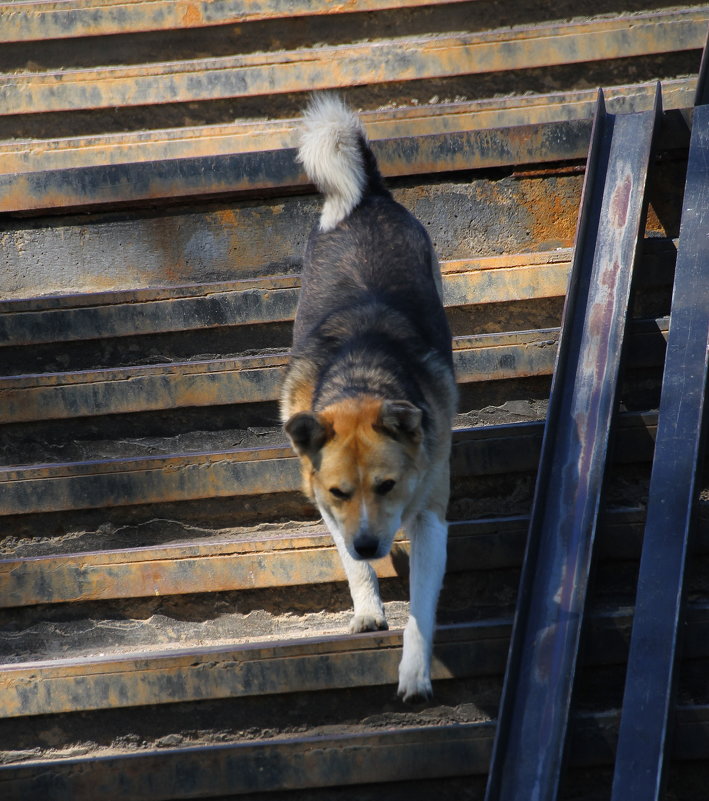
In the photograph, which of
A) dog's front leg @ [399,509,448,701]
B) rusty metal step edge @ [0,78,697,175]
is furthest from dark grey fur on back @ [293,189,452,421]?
rusty metal step edge @ [0,78,697,175]

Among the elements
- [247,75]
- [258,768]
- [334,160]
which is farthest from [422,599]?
[247,75]

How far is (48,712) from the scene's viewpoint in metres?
3.05

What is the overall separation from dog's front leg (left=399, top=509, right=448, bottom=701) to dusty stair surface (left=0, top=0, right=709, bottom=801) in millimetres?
99

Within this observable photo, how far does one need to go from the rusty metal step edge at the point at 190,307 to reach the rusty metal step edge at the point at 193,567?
122cm

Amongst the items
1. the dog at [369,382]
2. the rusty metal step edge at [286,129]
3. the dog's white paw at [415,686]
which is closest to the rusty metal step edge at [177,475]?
the dog at [369,382]

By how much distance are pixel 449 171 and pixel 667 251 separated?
1256 millimetres

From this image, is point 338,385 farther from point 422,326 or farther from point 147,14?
point 147,14

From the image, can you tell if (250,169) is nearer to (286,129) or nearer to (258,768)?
(286,129)

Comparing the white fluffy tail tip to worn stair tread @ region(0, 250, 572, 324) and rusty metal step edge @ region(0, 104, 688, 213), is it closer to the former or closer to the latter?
rusty metal step edge @ region(0, 104, 688, 213)

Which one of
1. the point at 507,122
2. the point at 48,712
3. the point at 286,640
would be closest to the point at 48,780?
the point at 48,712

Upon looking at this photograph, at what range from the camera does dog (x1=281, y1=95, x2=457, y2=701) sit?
3.17 m

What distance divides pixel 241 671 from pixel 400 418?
1.01m

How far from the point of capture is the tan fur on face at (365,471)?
10.3 feet

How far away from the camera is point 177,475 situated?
3.68 metres
